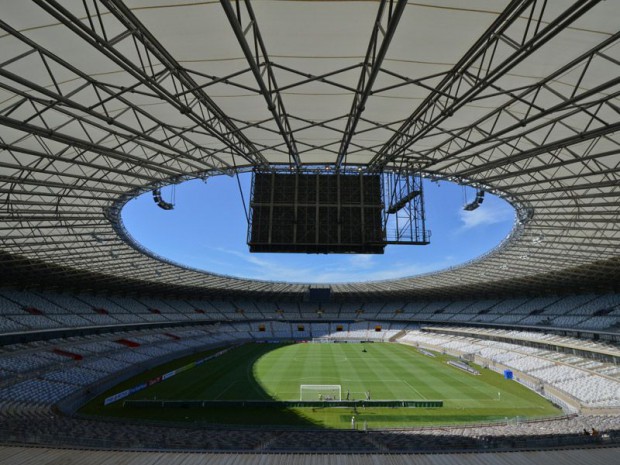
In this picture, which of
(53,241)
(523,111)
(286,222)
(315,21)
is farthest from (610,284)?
(53,241)

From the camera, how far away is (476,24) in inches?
349

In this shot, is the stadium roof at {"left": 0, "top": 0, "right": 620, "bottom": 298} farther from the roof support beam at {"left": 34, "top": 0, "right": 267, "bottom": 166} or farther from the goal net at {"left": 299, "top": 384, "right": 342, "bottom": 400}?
the goal net at {"left": 299, "top": 384, "right": 342, "bottom": 400}

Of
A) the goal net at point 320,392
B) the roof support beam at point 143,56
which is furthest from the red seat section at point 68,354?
the roof support beam at point 143,56

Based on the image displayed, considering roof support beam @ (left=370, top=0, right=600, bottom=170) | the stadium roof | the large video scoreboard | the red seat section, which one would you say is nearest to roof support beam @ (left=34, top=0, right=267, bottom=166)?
the stadium roof

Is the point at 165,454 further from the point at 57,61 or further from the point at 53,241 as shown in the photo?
the point at 53,241

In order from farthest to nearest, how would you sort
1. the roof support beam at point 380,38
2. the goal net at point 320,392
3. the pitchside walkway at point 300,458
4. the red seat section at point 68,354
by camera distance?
the red seat section at point 68,354, the goal net at point 320,392, the pitchside walkway at point 300,458, the roof support beam at point 380,38

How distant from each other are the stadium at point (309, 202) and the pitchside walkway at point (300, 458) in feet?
0.26

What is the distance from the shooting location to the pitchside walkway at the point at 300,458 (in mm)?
10125

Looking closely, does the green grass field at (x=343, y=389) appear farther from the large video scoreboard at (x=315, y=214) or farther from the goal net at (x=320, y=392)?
the large video scoreboard at (x=315, y=214)

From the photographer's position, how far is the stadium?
9.27 metres

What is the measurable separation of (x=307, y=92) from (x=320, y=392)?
26.4 meters

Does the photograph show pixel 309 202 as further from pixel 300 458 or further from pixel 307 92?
pixel 300 458

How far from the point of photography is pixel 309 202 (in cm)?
1605

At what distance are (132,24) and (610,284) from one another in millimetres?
54374
